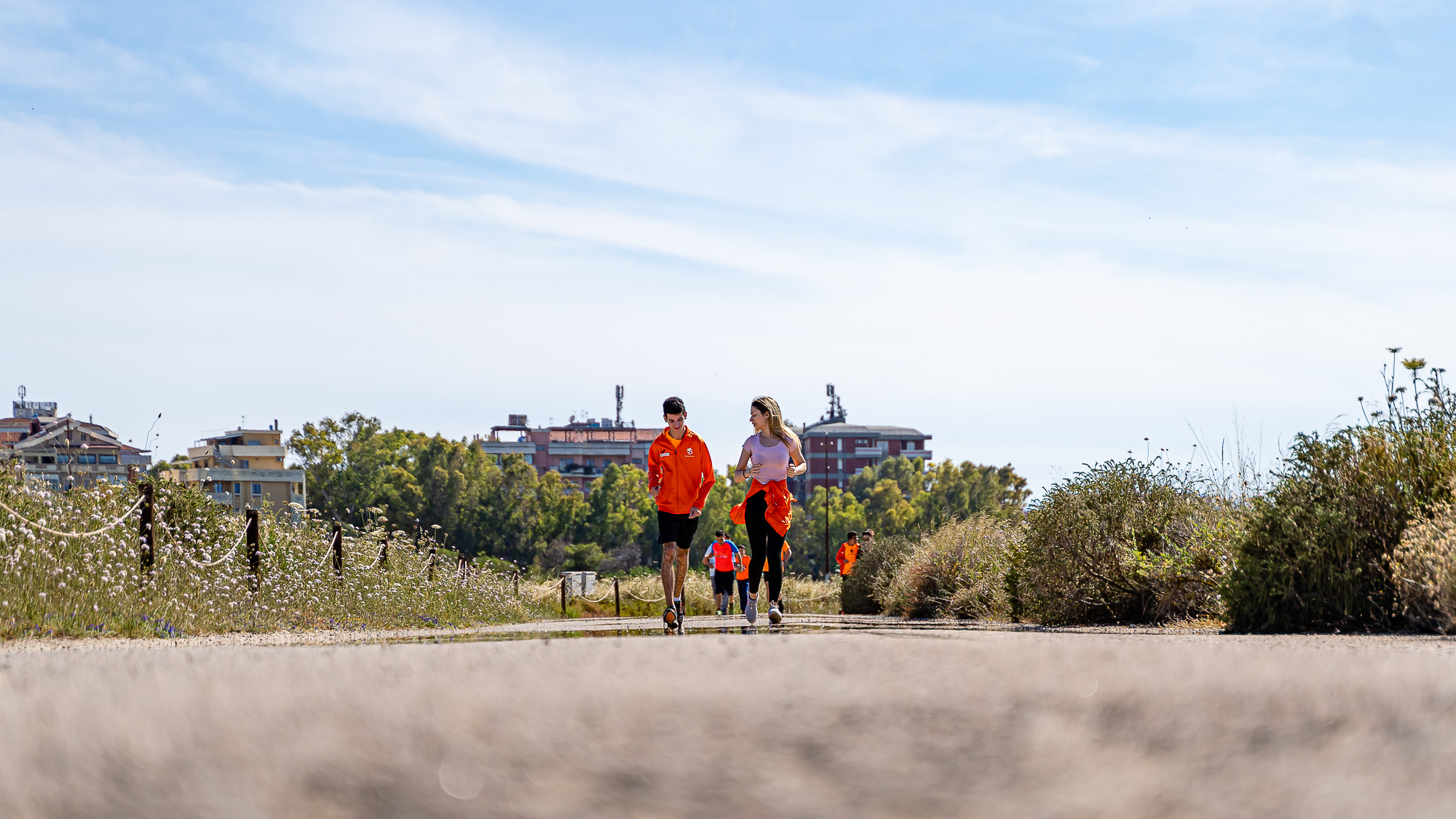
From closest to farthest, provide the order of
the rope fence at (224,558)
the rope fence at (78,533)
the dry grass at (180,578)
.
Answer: the rope fence at (78,533), the dry grass at (180,578), the rope fence at (224,558)

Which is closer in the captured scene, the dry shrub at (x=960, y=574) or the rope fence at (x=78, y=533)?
the rope fence at (x=78, y=533)

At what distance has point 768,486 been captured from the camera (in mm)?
9852

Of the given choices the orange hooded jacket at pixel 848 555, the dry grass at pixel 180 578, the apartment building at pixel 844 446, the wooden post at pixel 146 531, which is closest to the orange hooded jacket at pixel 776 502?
the dry grass at pixel 180 578

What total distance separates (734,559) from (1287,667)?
1927 centimetres

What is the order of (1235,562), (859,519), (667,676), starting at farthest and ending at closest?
(859,519) < (1235,562) < (667,676)

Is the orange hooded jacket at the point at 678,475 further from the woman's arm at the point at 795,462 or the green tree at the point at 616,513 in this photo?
the green tree at the point at 616,513

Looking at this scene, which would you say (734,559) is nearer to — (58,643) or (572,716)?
(58,643)

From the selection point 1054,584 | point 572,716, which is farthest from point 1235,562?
point 572,716

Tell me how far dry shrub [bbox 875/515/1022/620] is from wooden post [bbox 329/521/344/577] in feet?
24.2

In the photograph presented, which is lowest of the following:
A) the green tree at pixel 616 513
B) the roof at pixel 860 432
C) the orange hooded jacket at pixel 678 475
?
the green tree at pixel 616 513

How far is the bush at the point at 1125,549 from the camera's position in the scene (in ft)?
35.1

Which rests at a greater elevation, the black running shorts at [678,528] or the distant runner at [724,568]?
the black running shorts at [678,528]

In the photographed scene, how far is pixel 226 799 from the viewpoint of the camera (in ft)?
7.31

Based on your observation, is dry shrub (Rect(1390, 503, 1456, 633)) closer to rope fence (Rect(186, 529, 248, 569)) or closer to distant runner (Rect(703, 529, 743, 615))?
rope fence (Rect(186, 529, 248, 569))
